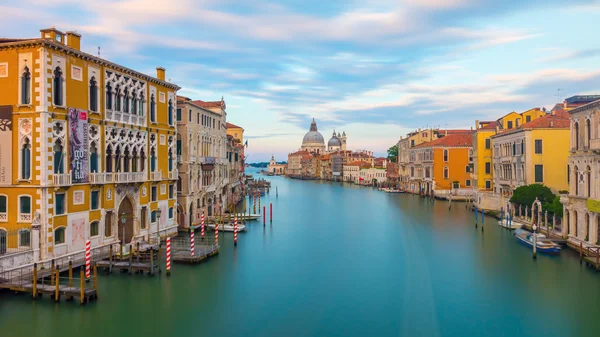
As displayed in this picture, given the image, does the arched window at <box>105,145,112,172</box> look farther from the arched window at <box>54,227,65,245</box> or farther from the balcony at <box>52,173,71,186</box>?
the arched window at <box>54,227,65,245</box>

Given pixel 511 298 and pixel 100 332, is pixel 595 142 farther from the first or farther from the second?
pixel 100 332

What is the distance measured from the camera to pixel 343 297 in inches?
570

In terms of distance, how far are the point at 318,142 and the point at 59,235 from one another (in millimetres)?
141683

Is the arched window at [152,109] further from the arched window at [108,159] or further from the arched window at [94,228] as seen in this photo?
the arched window at [94,228]

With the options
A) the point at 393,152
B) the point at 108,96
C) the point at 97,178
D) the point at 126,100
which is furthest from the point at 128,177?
the point at 393,152

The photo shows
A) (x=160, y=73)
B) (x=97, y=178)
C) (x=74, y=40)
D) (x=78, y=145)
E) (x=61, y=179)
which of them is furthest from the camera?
(x=160, y=73)

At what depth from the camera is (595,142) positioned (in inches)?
698

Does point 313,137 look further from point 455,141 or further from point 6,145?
point 6,145

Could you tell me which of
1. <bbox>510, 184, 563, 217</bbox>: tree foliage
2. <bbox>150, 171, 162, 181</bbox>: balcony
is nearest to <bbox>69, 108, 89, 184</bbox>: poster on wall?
<bbox>150, 171, 162, 181</bbox>: balcony

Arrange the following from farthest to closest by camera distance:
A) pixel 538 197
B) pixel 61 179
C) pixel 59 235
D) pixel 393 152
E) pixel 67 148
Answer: pixel 393 152, pixel 538 197, pixel 67 148, pixel 59 235, pixel 61 179

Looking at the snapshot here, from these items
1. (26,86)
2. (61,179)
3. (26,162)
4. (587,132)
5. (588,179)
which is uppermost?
(26,86)

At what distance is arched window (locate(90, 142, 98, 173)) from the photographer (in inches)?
656

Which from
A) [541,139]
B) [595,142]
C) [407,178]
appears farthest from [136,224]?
[407,178]

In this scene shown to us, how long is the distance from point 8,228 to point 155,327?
20.6ft
